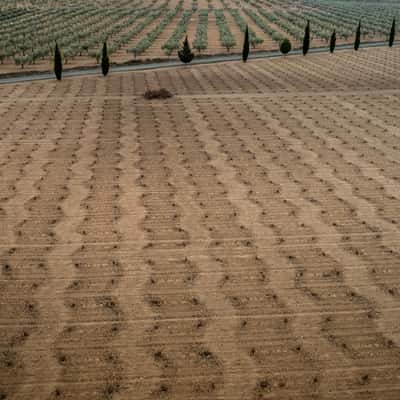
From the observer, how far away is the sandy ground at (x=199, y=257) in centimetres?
935

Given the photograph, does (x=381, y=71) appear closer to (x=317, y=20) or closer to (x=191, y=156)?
(x=191, y=156)

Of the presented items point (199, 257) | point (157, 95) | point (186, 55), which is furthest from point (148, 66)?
point (199, 257)

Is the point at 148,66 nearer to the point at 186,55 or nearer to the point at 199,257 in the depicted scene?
the point at 186,55

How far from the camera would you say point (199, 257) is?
13148 mm

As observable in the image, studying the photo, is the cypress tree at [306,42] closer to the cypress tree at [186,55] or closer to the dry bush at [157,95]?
the cypress tree at [186,55]

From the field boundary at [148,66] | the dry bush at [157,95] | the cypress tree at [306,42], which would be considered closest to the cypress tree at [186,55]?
the field boundary at [148,66]

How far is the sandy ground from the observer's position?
30.7ft

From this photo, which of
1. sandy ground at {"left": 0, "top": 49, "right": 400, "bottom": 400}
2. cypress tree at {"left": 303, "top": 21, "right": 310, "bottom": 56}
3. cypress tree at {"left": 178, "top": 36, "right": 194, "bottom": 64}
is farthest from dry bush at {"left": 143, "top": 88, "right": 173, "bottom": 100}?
cypress tree at {"left": 303, "top": 21, "right": 310, "bottom": 56}

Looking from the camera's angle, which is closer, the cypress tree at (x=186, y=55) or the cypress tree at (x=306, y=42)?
the cypress tree at (x=186, y=55)

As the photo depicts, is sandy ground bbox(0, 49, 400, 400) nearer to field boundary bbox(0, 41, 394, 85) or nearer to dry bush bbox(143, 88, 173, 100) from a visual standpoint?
dry bush bbox(143, 88, 173, 100)

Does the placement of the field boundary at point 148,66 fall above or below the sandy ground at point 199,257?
below

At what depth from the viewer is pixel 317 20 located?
257ft

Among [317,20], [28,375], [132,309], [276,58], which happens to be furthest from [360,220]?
[317,20]

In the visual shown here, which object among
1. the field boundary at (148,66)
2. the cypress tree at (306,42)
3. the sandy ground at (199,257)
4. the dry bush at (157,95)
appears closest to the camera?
the sandy ground at (199,257)
